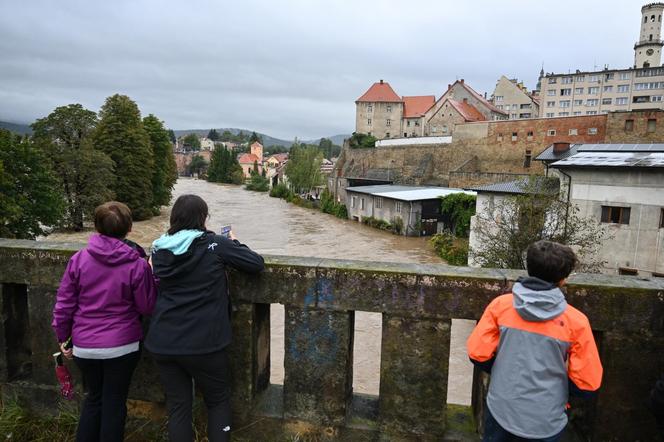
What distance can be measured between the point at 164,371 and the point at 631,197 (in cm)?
1888

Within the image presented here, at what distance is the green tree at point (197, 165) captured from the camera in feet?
506

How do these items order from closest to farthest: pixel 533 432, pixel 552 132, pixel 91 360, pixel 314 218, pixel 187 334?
pixel 533 432, pixel 187 334, pixel 91 360, pixel 552 132, pixel 314 218

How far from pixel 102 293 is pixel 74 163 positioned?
120 feet

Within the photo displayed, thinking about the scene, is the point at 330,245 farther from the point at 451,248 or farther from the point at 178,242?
the point at 178,242

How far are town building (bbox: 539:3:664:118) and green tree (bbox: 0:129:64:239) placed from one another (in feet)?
254

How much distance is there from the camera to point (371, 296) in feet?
8.72

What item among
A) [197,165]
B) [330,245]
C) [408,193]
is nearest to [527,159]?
[408,193]

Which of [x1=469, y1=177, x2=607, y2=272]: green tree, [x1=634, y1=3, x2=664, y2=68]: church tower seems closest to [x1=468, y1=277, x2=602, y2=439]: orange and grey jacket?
[x1=469, y1=177, x2=607, y2=272]: green tree

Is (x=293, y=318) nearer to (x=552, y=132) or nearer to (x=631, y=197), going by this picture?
(x=631, y=197)

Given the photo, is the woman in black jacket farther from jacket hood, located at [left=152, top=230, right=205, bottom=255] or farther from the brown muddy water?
the brown muddy water

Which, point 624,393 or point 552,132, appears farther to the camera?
point 552,132

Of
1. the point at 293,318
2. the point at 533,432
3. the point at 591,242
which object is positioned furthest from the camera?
the point at 591,242

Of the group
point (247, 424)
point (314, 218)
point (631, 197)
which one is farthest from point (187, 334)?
point (314, 218)

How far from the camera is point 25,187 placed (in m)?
23.6
